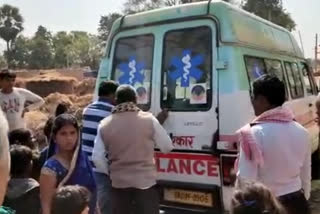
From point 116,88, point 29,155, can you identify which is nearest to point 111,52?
point 116,88

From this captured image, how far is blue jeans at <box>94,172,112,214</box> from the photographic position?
3893 mm

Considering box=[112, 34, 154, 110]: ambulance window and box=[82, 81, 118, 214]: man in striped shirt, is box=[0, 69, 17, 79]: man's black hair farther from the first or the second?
box=[82, 81, 118, 214]: man in striped shirt

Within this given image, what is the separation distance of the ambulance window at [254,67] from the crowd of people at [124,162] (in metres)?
0.89

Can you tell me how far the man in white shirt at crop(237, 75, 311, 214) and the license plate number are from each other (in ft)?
4.66

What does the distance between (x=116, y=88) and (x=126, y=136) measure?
0.66m

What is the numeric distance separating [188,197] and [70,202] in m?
2.15

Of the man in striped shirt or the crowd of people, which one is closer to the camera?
the crowd of people

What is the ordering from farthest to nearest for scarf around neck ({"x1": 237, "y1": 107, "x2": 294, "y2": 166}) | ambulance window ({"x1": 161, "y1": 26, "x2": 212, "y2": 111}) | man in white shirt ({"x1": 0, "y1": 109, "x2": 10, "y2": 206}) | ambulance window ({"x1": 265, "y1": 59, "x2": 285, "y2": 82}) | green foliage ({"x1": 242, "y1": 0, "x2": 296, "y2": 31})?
green foliage ({"x1": 242, "y1": 0, "x2": 296, "y2": 31}) → ambulance window ({"x1": 265, "y1": 59, "x2": 285, "y2": 82}) → ambulance window ({"x1": 161, "y1": 26, "x2": 212, "y2": 111}) → scarf around neck ({"x1": 237, "y1": 107, "x2": 294, "y2": 166}) → man in white shirt ({"x1": 0, "y1": 109, "x2": 10, "y2": 206})

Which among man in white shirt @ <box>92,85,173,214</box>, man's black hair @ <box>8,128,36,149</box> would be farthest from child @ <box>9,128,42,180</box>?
man in white shirt @ <box>92,85,173,214</box>

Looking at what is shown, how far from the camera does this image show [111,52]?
4.95 metres

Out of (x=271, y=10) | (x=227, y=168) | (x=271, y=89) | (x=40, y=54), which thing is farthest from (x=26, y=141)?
(x=40, y=54)

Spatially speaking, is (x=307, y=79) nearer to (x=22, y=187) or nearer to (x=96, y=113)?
(x=96, y=113)

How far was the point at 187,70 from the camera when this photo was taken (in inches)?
173

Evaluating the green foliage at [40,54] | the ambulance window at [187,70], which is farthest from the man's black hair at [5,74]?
the green foliage at [40,54]
